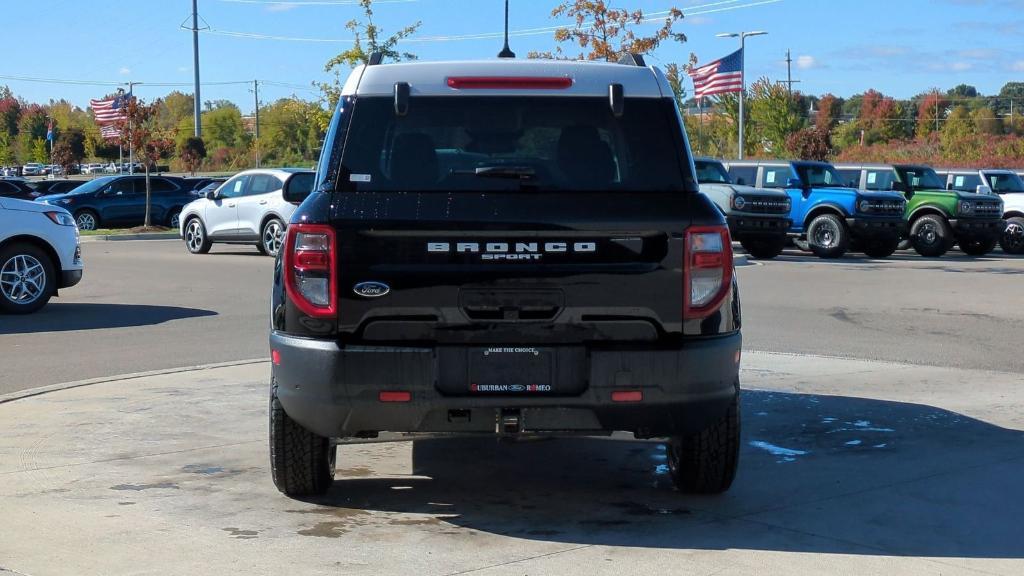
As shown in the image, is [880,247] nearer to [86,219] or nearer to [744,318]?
[744,318]

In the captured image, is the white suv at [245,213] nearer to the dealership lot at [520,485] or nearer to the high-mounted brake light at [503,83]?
the dealership lot at [520,485]

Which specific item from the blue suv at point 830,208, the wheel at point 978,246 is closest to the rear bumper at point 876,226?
the blue suv at point 830,208

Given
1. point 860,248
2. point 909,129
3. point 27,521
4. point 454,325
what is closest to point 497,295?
point 454,325

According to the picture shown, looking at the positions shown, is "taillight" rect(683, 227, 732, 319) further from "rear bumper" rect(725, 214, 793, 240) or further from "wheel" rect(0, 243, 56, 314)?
"rear bumper" rect(725, 214, 793, 240)

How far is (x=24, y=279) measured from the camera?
14367 mm

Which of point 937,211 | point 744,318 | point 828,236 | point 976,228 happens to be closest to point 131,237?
point 828,236

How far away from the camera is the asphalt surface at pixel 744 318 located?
11336mm

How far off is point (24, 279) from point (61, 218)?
79 centimetres

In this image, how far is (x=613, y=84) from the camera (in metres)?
5.77

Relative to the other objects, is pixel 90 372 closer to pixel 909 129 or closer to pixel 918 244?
pixel 918 244

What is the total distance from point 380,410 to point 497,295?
68 cm

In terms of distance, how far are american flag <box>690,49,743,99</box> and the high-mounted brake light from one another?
104 feet

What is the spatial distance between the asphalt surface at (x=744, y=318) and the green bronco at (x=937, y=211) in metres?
3.47

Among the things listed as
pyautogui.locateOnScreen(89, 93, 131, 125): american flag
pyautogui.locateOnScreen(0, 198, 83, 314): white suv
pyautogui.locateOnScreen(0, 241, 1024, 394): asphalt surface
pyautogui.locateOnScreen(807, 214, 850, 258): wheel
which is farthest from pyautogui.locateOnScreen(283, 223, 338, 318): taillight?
pyautogui.locateOnScreen(89, 93, 131, 125): american flag
